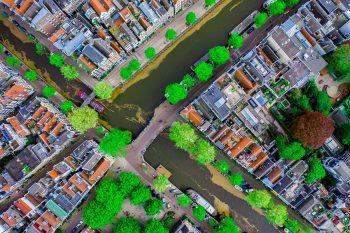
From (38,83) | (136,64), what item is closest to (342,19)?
(136,64)

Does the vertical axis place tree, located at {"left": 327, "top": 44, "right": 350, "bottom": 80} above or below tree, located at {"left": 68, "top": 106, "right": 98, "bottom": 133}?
below

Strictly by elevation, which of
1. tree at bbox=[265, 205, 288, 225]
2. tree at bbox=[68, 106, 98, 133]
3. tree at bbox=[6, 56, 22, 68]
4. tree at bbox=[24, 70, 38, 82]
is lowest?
tree at bbox=[265, 205, 288, 225]

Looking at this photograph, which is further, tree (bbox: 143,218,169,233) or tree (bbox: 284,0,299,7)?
tree (bbox: 284,0,299,7)

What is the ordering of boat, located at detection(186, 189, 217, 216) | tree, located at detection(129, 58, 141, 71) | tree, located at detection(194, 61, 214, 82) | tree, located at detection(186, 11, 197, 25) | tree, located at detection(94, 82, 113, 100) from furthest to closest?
1. boat, located at detection(186, 189, 217, 216)
2. tree, located at detection(186, 11, 197, 25)
3. tree, located at detection(129, 58, 141, 71)
4. tree, located at detection(194, 61, 214, 82)
5. tree, located at detection(94, 82, 113, 100)

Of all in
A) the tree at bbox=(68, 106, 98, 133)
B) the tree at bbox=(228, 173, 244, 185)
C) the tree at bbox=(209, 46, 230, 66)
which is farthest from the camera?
the tree at bbox=(228, 173, 244, 185)

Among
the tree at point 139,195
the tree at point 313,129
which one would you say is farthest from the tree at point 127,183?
the tree at point 313,129

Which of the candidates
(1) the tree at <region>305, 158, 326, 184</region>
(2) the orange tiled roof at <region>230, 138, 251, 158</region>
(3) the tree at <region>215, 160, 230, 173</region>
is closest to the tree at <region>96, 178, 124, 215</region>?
(3) the tree at <region>215, 160, 230, 173</region>

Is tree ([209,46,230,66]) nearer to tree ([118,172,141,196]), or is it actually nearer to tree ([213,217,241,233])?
tree ([118,172,141,196])
